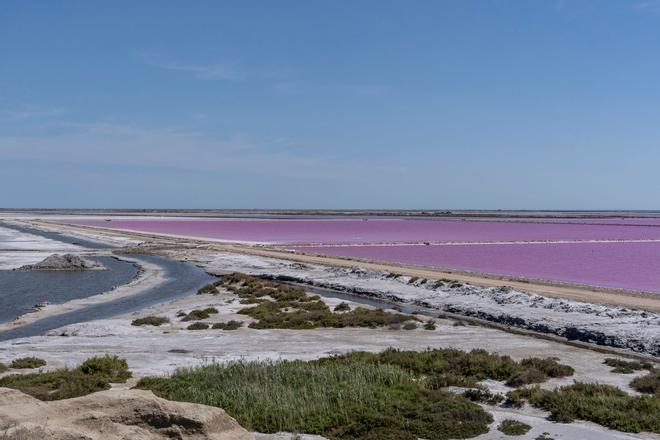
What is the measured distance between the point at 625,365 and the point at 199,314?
1698cm

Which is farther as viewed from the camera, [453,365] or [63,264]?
[63,264]

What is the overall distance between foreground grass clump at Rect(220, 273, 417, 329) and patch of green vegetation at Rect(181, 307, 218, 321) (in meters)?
1.31

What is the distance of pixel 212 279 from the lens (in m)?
47.3

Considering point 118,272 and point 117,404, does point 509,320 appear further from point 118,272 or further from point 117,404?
point 118,272

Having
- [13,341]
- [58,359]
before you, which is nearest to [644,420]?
[58,359]

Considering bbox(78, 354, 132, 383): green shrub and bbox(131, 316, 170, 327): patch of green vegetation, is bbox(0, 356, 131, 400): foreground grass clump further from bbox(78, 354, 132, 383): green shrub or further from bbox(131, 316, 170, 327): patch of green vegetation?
bbox(131, 316, 170, 327): patch of green vegetation

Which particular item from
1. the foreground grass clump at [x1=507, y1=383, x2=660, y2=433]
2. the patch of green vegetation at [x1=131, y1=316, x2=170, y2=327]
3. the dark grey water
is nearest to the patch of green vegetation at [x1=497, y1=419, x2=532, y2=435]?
the foreground grass clump at [x1=507, y1=383, x2=660, y2=433]

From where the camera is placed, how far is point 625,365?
63.2 feet

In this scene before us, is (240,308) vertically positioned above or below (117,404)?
below

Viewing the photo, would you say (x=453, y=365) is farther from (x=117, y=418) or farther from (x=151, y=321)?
(x=151, y=321)

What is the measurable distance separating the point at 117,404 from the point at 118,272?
43.3m

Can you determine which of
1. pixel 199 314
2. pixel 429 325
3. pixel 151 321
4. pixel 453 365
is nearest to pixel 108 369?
pixel 453 365

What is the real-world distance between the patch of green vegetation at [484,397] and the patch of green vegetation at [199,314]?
15726 mm

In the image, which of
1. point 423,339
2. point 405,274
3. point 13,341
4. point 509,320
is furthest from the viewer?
point 405,274
